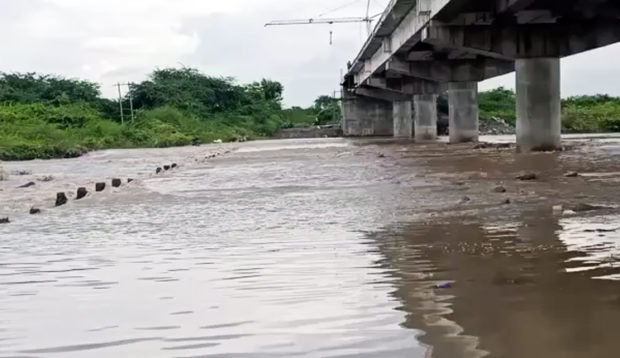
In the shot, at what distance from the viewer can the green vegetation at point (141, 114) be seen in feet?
222

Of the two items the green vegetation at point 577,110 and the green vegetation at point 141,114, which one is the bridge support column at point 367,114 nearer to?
the green vegetation at point 577,110

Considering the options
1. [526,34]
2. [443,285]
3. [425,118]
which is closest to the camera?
[443,285]

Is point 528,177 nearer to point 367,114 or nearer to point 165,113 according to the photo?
point 367,114

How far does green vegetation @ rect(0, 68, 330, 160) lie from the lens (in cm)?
6775

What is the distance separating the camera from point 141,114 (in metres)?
90.1

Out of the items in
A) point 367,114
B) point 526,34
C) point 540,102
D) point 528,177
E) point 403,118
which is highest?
point 526,34

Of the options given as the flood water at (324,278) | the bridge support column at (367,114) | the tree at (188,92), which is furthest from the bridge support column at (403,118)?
the flood water at (324,278)

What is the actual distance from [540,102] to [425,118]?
3230 cm

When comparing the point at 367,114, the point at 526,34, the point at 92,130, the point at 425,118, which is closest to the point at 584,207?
the point at 526,34

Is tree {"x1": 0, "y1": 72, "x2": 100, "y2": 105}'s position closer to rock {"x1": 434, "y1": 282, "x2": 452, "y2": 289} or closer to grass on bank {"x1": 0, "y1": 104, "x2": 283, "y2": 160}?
grass on bank {"x1": 0, "y1": 104, "x2": 283, "y2": 160}

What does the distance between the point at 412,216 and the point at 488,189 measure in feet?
13.4

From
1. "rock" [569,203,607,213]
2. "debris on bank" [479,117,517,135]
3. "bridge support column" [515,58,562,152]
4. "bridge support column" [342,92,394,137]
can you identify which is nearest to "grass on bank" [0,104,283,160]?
"bridge support column" [342,92,394,137]

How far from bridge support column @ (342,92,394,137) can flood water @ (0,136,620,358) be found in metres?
73.3

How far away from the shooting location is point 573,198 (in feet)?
42.2
